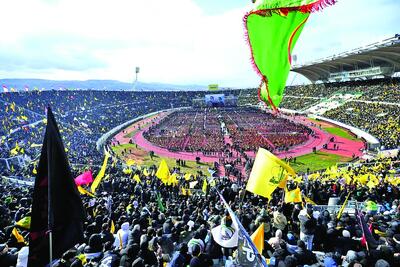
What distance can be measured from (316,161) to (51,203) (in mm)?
29329

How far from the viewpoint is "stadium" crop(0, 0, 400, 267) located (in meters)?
5.49

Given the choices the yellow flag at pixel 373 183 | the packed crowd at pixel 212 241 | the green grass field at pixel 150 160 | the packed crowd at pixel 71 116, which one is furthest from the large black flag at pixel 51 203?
the packed crowd at pixel 71 116

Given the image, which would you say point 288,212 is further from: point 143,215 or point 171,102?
point 171,102

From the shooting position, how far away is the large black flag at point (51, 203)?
4641 millimetres

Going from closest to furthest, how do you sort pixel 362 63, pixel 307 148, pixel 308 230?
pixel 308 230 → pixel 307 148 → pixel 362 63

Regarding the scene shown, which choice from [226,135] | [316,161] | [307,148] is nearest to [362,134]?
[307,148]

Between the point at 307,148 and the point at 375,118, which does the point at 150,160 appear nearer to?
the point at 307,148

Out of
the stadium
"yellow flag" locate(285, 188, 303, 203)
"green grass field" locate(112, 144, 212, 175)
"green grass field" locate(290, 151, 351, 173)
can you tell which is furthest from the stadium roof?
"yellow flag" locate(285, 188, 303, 203)

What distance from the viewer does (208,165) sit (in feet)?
100

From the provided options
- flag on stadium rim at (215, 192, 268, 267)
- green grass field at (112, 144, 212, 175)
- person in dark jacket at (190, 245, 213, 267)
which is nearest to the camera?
flag on stadium rim at (215, 192, 268, 267)

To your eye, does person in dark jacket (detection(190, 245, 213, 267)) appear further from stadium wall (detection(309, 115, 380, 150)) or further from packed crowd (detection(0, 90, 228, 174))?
stadium wall (detection(309, 115, 380, 150))

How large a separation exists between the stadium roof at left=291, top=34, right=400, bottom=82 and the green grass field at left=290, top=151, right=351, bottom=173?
73.9 feet

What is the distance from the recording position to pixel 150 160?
33.7m

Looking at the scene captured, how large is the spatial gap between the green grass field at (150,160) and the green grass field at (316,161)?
Result: 27.5ft
